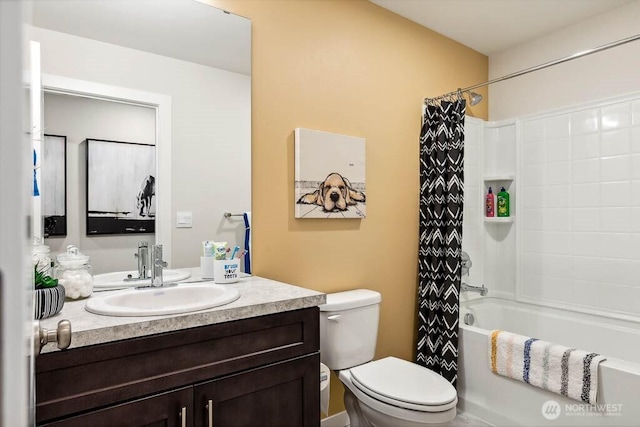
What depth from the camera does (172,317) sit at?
1.24 metres

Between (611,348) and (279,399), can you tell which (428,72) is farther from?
(279,399)

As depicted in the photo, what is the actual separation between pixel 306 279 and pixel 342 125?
90cm

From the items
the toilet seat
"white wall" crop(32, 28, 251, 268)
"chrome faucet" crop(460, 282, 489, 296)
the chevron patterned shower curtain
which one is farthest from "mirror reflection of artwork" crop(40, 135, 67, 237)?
"chrome faucet" crop(460, 282, 489, 296)

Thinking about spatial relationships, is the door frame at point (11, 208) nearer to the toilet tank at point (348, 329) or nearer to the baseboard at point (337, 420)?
the toilet tank at point (348, 329)

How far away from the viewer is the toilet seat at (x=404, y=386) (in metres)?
1.72

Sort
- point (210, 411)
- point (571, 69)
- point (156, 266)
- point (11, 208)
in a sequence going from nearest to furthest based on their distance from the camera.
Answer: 1. point (11, 208)
2. point (210, 411)
3. point (156, 266)
4. point (571, 69)

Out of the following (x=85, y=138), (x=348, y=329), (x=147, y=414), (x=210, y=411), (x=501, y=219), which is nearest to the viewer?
(x=147, y=414)

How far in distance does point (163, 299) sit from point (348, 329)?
0.91 m

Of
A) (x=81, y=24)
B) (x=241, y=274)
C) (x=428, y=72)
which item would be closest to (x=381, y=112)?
(x=428, y=72)

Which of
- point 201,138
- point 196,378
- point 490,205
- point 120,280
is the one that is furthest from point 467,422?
point 201,138

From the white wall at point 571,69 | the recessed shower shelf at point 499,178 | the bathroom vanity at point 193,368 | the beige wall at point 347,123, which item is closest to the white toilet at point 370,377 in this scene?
the beige wall at point 347,123

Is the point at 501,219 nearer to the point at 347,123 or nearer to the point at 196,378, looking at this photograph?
the point at 347,123

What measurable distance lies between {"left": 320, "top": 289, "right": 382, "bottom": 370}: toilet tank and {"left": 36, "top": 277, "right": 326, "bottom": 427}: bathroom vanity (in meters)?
0.41

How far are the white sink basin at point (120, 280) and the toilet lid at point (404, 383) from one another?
3.21 ft
